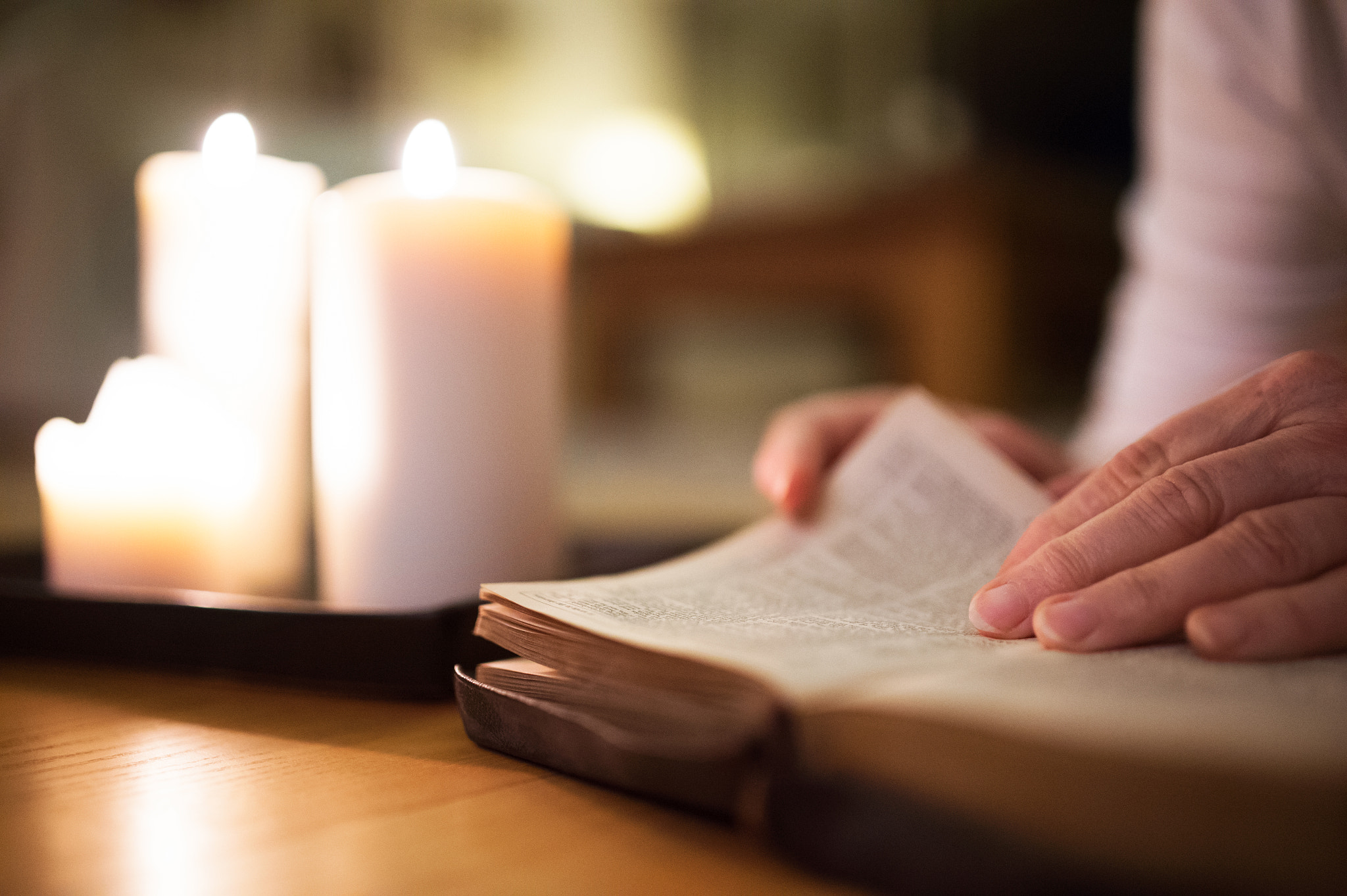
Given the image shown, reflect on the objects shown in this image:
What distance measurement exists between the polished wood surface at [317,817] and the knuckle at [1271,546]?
0.18 m

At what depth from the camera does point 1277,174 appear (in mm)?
724

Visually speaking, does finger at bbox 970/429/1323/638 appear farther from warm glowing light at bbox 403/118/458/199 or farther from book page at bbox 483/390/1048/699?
warm glowing light at bbox 403/118/458/199

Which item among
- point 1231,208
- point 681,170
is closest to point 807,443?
point 1231,208

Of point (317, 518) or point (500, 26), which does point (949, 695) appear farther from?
point (500, 26)

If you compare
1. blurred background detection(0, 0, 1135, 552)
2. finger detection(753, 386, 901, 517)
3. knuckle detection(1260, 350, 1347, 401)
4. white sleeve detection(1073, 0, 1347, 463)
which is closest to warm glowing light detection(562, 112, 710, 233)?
blurred background detection(0, 0, 1135, 552)

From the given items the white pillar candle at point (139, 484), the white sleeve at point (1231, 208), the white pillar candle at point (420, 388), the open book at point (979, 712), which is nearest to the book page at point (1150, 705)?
the open book at point (979, 712)

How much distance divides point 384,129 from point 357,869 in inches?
154

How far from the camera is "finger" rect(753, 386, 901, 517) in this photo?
1.63 ft

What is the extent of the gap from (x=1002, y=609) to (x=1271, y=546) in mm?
83

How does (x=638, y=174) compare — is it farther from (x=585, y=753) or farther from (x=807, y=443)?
(x=585, y=753)

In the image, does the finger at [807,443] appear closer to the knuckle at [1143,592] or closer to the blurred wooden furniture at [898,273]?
the knuckle at [1143,592]

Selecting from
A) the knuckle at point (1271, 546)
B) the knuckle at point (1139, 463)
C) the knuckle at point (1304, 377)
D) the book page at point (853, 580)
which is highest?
the knuckle at point (1304, 377)

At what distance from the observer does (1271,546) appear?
280 mm

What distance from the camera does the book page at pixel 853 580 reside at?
24 cm
